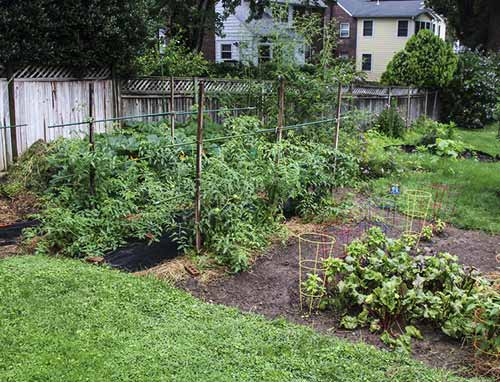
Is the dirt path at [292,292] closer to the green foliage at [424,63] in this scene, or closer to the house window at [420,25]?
the green foliage at [424,63]

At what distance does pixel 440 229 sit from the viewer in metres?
6.38

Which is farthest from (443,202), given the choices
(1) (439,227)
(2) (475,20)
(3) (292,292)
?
(2) (475,20)

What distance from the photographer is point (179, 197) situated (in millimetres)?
5289

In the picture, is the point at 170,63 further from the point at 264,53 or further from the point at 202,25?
the point at 202,25

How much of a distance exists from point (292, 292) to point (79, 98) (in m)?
5.72

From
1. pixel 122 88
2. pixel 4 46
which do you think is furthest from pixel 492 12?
pixel 4 46

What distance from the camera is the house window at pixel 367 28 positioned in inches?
1350

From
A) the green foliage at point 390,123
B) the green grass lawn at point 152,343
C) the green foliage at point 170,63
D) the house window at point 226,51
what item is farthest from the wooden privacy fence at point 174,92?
the house window at point 226,51

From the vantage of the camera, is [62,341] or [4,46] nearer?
[62,341]

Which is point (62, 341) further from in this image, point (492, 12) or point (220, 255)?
point (492, 12)

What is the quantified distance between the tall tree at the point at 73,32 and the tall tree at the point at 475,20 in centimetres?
1850

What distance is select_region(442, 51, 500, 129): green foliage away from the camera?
18.1 meters

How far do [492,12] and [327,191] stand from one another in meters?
19.7

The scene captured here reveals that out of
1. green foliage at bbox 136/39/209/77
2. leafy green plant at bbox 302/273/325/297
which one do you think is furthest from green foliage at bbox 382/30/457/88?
leafy green plant at bbox 302/273/325/297
